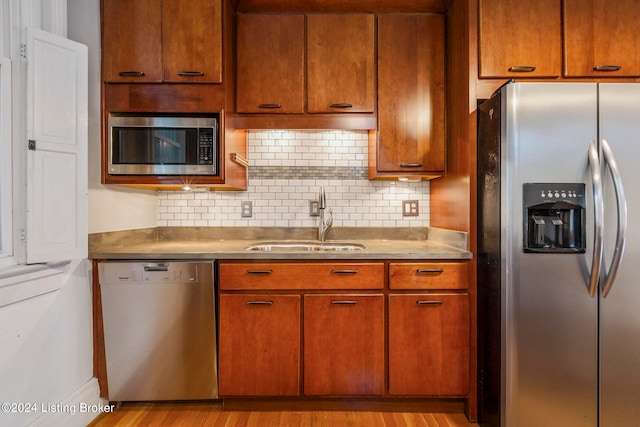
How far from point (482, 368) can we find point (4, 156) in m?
2.50

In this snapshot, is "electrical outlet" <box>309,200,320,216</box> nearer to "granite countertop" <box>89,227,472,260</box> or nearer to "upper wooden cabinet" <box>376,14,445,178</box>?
"granite countertop" <box>89,227,472,260</box>

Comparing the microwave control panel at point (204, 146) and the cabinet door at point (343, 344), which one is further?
the microwave control panel at point (204, 146)

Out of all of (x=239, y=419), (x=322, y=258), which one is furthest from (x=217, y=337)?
(x=322, y=258)

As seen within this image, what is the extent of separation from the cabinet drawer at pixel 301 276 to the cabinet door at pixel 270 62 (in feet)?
3.25

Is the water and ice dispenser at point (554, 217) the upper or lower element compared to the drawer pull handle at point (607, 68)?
lower

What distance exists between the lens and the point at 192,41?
6.23ft

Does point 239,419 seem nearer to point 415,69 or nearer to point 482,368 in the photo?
point 482,368

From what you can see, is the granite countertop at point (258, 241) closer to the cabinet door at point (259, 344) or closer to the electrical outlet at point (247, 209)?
the electrical outlet at point (247, 209)

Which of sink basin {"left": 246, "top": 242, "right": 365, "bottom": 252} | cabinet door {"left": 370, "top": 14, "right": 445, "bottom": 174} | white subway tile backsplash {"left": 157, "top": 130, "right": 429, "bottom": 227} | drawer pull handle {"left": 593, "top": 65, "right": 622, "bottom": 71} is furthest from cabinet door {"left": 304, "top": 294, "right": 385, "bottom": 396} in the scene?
drawer pull handle {"left": 593, "top": 65, "right": 622, "bottom": 71}

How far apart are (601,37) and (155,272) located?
109 inches

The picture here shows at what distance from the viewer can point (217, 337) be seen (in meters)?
1.81

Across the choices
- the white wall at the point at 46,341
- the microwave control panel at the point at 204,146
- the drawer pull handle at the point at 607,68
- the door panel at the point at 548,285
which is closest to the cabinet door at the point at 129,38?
the white wall at the point at 46,341

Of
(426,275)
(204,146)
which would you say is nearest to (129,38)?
(204,146)

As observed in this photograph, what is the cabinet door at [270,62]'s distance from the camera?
2086mm
